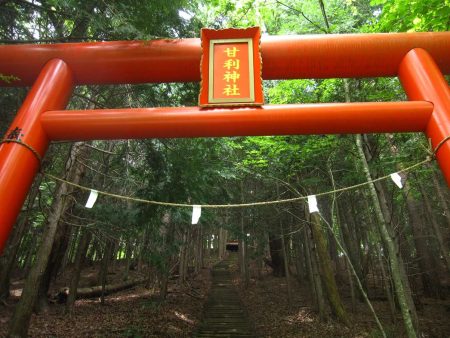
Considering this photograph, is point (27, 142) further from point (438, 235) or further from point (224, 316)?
point (438, 235)

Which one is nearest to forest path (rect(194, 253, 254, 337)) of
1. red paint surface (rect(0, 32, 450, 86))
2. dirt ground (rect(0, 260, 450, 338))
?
dirt ground (rect(0, 260, 450, 338))

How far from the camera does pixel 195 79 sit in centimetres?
448

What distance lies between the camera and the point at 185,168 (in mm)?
7102

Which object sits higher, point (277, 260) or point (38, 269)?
point (277, 260)

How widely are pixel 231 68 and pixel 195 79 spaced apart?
0.72m

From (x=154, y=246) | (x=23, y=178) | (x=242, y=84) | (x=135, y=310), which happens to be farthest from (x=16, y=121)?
(x=135, y=310)

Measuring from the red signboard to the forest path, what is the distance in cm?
851

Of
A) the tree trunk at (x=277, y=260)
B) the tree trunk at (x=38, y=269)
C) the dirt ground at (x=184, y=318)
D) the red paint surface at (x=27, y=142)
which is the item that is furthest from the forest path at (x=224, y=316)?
the red paint surface at (x=27, y=142)

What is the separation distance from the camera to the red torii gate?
3383mm

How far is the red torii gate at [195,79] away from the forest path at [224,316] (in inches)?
326

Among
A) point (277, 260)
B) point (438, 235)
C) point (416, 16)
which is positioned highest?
point (416, 16)

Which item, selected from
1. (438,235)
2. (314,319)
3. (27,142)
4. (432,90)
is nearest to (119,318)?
(314,319)

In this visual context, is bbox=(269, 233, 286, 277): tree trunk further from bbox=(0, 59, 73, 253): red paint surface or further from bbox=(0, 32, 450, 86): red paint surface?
bbox=(0, 59, 73, 253): red paint surface

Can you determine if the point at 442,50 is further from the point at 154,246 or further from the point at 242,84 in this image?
the point at 154,246
